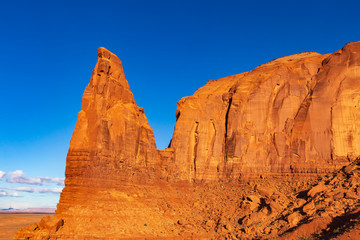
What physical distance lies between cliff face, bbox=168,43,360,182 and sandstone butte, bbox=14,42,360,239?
0.54ft

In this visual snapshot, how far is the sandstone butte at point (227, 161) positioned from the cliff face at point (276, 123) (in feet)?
0.54

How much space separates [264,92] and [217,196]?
19158mm

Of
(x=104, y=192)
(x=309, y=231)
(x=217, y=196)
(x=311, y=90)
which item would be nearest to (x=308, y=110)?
(x=311, y=90)

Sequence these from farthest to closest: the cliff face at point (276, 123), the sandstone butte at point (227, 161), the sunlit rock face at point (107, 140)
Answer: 1. the cliff face at point (276, 123)
2. the sunlit rock face at point (107, 140)
3. the sandstone butte at point (227, 161)

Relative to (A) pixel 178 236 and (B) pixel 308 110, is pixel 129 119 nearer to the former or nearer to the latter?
(A) pixel 178 236

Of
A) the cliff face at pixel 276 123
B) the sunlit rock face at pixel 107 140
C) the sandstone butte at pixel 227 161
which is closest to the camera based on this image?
the sandstone butte at pixel 227 161

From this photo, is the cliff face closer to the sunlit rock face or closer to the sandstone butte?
the sandstone butte

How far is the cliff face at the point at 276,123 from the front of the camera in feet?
183

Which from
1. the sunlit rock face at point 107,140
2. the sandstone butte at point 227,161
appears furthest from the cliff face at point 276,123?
the sunlit rock face at point 107,140

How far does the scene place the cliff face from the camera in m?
55.7

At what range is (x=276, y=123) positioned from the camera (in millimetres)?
60531

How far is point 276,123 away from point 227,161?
10157 millimetres

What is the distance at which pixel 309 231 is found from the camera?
3809 centimetres

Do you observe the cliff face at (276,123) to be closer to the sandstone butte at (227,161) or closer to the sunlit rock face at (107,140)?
the sandstone butte at (227,161)
